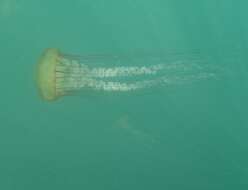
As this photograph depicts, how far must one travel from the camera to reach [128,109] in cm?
473

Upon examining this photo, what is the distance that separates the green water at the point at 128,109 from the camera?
4285 millimetres

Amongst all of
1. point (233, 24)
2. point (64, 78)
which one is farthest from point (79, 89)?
point (233, 24)

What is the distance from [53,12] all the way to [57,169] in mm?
1647

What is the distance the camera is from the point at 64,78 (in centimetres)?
422

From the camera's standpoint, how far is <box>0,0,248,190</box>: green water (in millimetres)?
4285

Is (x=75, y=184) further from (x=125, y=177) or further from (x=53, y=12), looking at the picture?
(x=53, y=12)

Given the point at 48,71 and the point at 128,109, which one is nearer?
the point at 48,71

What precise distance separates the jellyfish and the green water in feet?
0.35

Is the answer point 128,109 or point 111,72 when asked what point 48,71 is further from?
point 128,109

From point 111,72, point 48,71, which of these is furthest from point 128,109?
point 48,71

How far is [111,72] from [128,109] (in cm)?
52

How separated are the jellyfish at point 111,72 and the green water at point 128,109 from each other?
106 millimetres

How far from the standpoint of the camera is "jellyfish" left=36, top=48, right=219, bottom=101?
4168mm

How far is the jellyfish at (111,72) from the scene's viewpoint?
417cm
